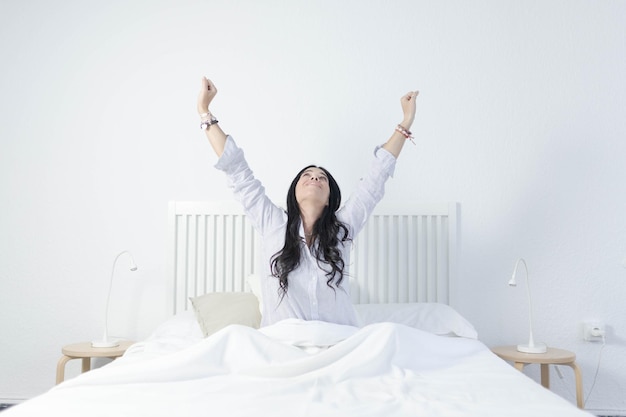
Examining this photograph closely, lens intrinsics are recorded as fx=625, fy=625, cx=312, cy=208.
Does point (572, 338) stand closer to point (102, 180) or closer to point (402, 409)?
point (402, 409)

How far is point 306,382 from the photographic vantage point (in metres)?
1.43

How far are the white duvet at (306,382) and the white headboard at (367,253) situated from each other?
3.12 feet

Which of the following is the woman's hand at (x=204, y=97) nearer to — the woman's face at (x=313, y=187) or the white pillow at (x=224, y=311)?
the woman's face at (x=313, y=187)

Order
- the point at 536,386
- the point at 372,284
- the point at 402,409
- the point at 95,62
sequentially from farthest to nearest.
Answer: the point at 95,62 → the point at 372,284 → the point at 536,386 → the point at 402,409

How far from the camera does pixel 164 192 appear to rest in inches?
113

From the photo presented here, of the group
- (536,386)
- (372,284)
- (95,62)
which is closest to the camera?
(536,386)

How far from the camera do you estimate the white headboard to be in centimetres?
278

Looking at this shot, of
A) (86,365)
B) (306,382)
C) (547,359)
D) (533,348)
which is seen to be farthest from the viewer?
(86,365)

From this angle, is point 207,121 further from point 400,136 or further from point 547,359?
point 547,359

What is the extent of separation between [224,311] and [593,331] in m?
1.61

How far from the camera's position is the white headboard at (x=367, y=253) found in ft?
9.11

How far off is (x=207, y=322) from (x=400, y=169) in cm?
113

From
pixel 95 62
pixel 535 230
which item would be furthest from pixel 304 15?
pixel 535 230

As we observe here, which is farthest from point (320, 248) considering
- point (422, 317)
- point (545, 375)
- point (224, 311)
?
point (545, 375)
